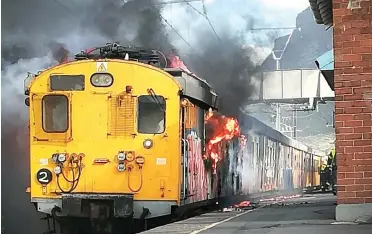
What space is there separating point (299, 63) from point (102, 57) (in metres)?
37.8

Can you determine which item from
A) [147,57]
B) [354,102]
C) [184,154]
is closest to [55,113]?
[147,57]

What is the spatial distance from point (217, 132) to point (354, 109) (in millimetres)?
4992

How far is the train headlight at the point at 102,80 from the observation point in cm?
1015

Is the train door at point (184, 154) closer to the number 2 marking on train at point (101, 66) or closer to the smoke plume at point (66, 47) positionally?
the number 2 marking on train at point (101, 66)

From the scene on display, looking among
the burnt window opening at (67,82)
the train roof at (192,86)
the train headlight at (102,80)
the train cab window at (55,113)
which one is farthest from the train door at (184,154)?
the train cab window at (55,113)

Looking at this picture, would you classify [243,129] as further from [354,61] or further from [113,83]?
[354,61]

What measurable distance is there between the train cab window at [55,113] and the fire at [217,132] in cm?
266

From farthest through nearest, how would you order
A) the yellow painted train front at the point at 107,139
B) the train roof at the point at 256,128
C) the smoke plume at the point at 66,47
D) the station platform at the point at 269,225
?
the train roof at the point at 256,128
the smoke plume at the point at 66,47
the yellow painted train front at the point at 107,139
the station platform at the point at 269,225

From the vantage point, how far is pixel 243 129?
16.8 metres

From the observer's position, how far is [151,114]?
10.0 m

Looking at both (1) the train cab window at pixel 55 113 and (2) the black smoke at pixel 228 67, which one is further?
(2) the black smoke at pixel 228 67

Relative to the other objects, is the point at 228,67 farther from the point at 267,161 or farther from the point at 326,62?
the point at 326,62

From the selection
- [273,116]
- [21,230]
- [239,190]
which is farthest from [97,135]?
[273,116]

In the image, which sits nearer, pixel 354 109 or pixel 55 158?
pixel 354 109
